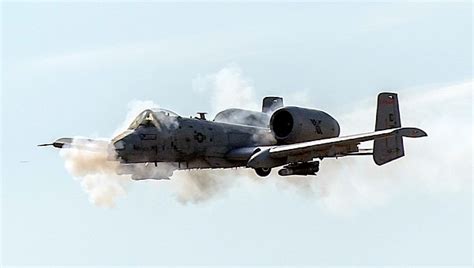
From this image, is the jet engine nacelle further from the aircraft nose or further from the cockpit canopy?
the aircraft nose

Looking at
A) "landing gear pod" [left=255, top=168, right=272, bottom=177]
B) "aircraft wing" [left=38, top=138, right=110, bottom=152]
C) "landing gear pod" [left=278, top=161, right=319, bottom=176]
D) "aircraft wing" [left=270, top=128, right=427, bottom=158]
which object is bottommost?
"landing gear pod" [left=278, top=161, right=319, bottom=176]

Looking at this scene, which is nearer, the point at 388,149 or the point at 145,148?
the point at 145,148

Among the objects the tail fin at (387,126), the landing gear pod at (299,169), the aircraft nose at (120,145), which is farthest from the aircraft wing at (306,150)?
the aircraft nose at (120,145)

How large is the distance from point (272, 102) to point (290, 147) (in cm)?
748

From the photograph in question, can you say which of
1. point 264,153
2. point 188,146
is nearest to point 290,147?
point 264,153

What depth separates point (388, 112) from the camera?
40.1 metres

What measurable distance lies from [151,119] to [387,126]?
8.59 metres

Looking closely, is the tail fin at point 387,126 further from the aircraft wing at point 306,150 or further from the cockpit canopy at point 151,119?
the cockpit canopy at point 151,119

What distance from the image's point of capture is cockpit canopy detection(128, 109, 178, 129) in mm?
36906

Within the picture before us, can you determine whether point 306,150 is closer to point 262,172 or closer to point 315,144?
point 315,144

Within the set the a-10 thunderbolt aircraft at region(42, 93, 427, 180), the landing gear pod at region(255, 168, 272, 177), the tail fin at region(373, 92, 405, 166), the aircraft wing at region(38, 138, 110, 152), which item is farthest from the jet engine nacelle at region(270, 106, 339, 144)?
the aircraft wing at region(38, 138, 110, 152)

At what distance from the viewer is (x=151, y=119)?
121ft

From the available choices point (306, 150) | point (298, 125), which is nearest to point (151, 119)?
point (306, 150)

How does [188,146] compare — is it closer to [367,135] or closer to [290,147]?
[290,147]
